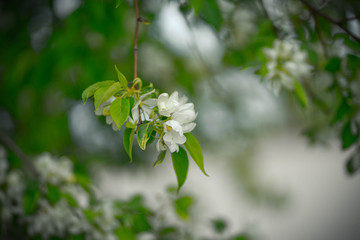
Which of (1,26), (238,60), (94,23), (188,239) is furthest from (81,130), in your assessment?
(238,60)

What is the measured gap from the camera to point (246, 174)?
3.89 metres

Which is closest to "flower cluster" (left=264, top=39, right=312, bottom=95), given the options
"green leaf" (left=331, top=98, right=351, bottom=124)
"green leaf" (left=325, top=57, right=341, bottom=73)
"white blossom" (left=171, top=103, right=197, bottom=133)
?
"green leaf" (left=325, top=57, right=341, bottom=73)

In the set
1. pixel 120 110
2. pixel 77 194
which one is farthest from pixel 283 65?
pixel 77 194

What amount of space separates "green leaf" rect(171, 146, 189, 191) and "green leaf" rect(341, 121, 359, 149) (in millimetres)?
707

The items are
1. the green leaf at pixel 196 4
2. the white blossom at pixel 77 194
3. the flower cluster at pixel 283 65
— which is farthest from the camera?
the white blossom at pixel 77 194

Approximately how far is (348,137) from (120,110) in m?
0.86

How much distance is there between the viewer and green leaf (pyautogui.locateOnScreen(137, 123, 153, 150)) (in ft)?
1.70

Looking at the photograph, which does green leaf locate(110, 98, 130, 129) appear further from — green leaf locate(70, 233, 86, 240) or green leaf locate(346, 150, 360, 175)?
green leaf locate(346, 150, 360, 175)

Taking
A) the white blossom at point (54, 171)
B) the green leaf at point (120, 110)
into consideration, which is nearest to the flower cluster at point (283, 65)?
the green leaf at point (120, 110)

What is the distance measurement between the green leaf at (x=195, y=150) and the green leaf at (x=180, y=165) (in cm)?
2

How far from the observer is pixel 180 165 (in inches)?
22.6

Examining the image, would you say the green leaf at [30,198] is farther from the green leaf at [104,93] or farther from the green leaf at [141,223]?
the green leaf at [104,93]

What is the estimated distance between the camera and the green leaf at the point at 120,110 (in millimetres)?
528

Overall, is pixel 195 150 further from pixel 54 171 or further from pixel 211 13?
pixel 54 171
